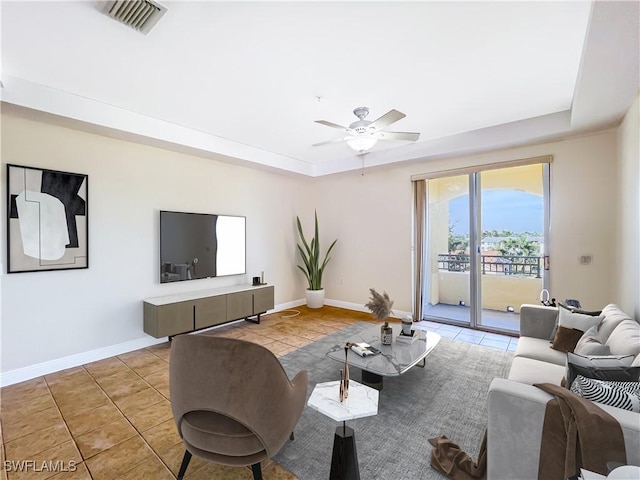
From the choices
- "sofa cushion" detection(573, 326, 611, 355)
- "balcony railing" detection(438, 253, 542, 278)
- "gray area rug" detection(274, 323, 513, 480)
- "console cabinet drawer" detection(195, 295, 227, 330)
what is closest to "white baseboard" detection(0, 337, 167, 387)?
"console cabinet drawer" detection(195, 295, 227, 330)

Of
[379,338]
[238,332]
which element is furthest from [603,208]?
[238,332]

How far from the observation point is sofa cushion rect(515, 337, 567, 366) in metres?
2.39

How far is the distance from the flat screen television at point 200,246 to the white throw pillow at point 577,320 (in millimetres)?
4253

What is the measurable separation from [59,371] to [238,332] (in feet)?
6.58

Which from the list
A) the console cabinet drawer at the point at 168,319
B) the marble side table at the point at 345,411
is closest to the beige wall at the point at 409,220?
the console cabinet drawer at the point at 168,319

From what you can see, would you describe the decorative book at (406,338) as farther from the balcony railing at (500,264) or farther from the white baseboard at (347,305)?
the white baseboard at (347,305)

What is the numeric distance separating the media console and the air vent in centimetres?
282

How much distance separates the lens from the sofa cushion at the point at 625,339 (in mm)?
1729

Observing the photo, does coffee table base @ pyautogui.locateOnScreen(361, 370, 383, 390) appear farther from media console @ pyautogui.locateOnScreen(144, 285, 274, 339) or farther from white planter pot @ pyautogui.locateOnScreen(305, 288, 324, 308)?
white planter pot @ pyautogui.locateOnScreen(305, 288, 324, 308)

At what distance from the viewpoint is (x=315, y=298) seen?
5840mm

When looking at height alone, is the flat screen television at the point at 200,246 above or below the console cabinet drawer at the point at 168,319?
above

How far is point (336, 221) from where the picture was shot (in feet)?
20.0

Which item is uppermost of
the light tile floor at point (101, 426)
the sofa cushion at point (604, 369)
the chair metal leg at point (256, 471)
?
the sofa cushion at point (604, 369)

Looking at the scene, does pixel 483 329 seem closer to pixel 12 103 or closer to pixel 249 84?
pixel 249 84
